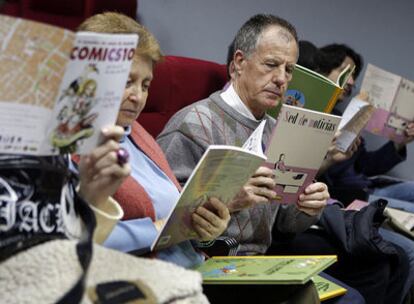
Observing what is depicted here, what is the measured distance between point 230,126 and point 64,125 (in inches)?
34.8

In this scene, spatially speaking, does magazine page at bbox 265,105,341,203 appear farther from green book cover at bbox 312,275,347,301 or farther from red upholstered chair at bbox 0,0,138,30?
red upholstered chair at bbox 0,0,138,30

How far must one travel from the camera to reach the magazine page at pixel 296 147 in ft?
5.09

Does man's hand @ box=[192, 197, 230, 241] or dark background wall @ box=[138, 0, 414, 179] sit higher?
dark background wall @ box=[138, 0, 414, 179]

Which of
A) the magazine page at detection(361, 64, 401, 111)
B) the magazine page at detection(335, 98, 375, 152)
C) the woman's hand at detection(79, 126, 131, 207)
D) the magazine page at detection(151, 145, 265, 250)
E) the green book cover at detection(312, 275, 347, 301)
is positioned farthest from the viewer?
the magazine page at detection(361, 64, 401, 111)

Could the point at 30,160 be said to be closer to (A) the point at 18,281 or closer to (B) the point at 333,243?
(A) the point at 18,281

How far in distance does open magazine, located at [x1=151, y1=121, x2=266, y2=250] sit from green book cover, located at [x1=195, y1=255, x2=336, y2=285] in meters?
0.10

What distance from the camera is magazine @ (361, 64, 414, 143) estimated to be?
2.58 m

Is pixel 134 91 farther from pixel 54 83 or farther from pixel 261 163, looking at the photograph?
pixel 54 83

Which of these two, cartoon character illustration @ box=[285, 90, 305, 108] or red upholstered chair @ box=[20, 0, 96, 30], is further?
red upholstered chair @ box=[20, 0, 96, 30]

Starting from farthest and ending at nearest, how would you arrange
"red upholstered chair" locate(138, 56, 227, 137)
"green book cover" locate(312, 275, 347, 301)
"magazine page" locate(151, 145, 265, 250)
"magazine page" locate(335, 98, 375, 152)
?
"magazine page" locate(335, 98, 375, 152) < "red upholstered chair" locate(138, 56, 227, 137) < "green book cover" locate(312, 275, 347, 301) < "magazine page" locate(151, 145, 265, 250)

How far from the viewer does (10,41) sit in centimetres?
92

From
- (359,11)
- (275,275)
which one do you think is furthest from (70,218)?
(359,11)

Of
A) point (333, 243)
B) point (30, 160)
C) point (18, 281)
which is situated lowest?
point (333, 243)

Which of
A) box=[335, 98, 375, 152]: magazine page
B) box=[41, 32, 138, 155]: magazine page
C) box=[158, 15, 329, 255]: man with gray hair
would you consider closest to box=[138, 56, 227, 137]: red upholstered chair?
box=[158, 15, 329, 255]: man with gray hair
